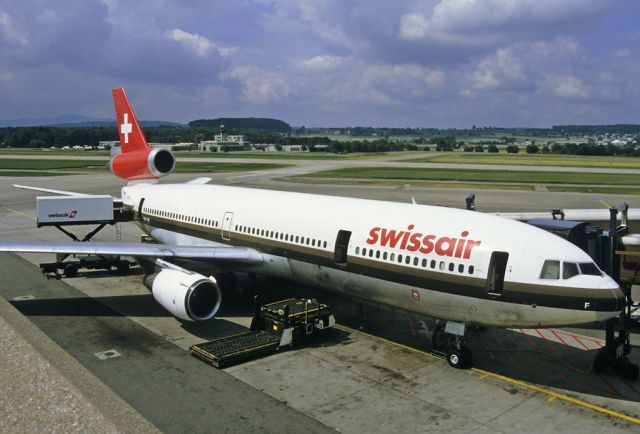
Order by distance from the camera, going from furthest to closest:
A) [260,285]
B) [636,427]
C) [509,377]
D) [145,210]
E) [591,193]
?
[591,193] < [145,210] < [260,285] < [509,377] < [636,427]

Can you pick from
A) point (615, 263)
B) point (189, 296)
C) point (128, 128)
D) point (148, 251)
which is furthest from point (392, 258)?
point (128, 128)

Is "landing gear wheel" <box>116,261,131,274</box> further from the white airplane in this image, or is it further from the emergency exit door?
the emergency exit door

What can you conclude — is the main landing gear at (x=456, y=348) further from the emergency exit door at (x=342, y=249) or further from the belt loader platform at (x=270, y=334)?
the belt loader platform at (x=270, y=334)

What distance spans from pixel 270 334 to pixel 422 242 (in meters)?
6.10

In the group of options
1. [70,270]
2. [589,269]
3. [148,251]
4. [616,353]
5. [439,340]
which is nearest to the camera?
[589,269]

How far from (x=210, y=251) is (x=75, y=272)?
395 inches

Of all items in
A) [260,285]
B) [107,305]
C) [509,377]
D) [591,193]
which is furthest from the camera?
[591,193]

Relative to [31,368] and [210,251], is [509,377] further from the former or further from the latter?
[31,368]

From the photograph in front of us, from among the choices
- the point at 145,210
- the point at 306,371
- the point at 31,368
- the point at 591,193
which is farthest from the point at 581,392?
the point at 591,193

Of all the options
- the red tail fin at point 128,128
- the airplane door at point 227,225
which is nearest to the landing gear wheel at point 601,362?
the airplane door at point 227,225

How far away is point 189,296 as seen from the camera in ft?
60.7

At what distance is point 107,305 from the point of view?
75.8 feet

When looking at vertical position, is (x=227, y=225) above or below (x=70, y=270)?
above

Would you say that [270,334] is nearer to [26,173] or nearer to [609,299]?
[609,299]
